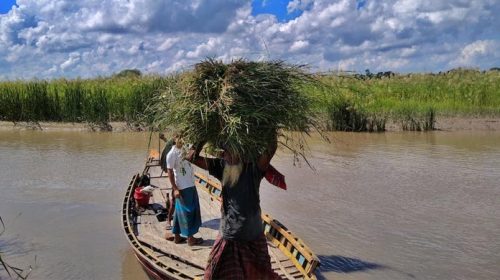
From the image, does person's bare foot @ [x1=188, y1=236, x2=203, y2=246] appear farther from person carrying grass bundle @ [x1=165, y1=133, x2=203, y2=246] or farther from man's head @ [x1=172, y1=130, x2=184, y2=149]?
man's head @ [x1=172, y1=130, x2=184, y2=149]

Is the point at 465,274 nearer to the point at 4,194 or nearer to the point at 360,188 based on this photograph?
the point at 360,188

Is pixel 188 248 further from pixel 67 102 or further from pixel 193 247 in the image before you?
pixel 67 102

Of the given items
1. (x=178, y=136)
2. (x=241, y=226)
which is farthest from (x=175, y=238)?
(x=241, y=226)

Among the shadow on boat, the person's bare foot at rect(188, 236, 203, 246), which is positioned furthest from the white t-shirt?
the shadow on boat

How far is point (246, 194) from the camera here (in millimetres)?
3727

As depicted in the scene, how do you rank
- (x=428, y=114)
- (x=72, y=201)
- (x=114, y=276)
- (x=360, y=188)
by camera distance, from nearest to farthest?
(x=114, y=276), (x=72, y=201), (x=360, y=188), (x=428, y=114)

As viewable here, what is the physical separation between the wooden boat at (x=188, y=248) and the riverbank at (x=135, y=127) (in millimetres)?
11797

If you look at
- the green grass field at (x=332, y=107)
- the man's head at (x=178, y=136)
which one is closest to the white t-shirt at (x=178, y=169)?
the man's head at (x=178, y=136)

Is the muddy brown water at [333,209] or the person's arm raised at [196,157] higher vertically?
the person's arm raised at [196,157]

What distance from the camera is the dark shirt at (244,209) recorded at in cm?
371

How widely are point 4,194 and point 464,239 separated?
7.68 m

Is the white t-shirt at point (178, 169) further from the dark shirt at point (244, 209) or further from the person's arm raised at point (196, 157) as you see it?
the dark shirt at point (244, 209)

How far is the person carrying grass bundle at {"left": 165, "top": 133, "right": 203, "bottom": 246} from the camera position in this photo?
18.4 ft

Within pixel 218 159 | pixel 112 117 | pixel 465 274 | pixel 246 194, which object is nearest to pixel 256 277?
pixel 246 194
